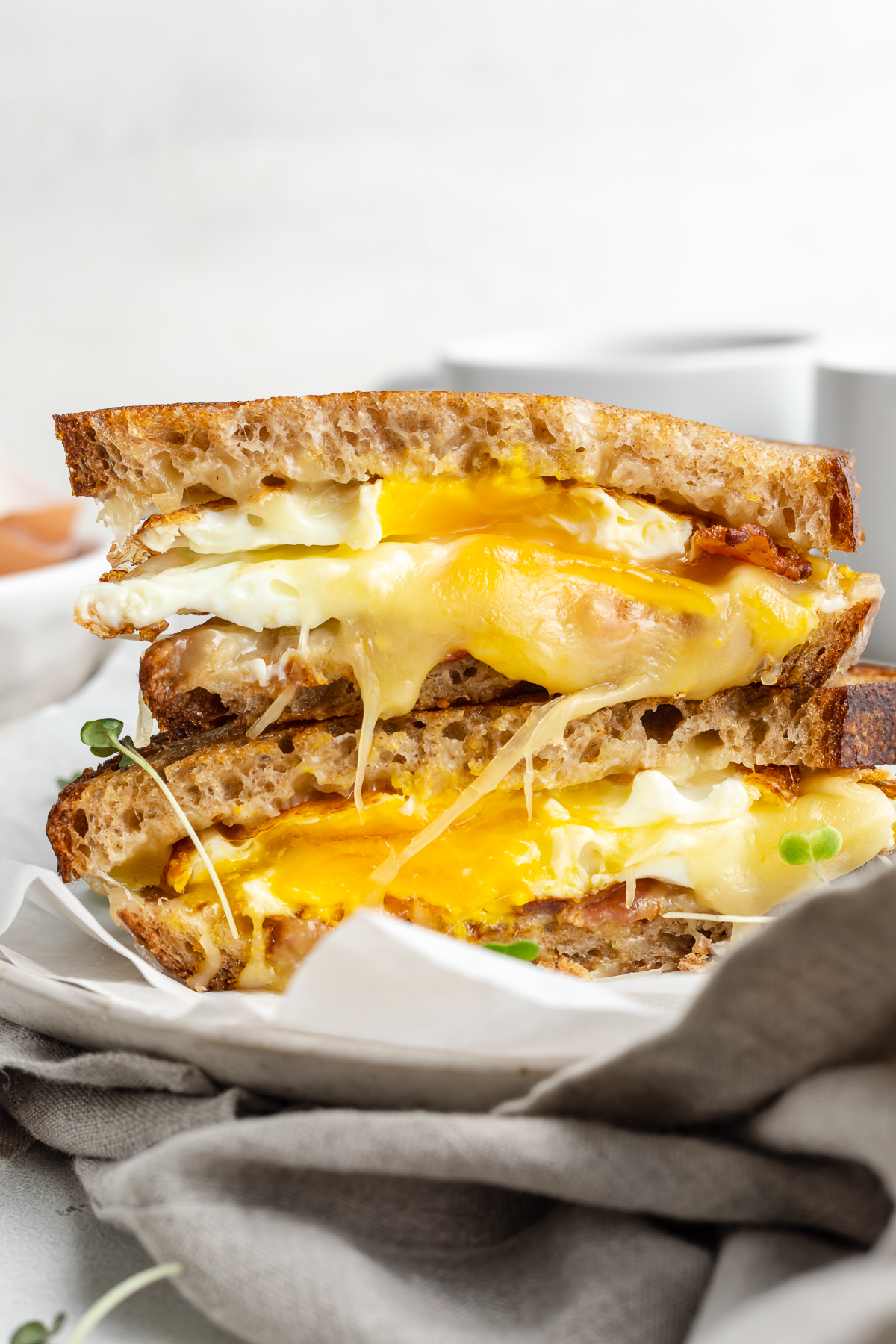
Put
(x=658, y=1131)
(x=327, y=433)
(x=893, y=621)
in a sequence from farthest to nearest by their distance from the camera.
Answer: (x=893, y=621), (x=327, y=433), (x=658, y=1131)

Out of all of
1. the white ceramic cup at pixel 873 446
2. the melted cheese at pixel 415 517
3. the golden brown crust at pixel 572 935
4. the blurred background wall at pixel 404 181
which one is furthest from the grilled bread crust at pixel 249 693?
the blurred background wall at pixel 404 181

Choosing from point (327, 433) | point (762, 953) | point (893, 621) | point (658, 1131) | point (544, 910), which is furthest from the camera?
point (893, 621)

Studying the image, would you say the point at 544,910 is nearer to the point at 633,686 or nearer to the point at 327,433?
the point at 633,686

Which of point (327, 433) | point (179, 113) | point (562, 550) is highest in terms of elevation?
point (179, 113)

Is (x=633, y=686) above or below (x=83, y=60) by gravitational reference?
below

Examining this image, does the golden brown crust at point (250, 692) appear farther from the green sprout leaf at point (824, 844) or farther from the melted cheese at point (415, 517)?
the green sprout leaf at point (824, 844)

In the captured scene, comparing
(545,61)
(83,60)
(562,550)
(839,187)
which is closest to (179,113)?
(83,60)

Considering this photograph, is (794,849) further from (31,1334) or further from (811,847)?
(31,1334)
